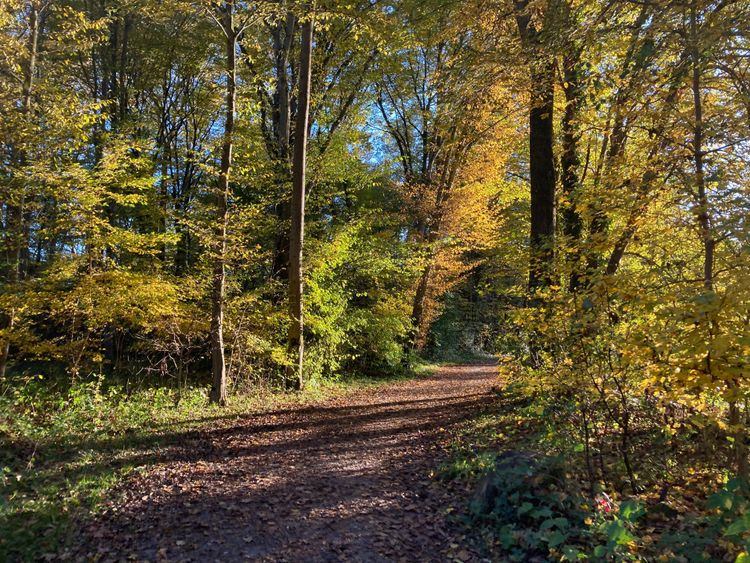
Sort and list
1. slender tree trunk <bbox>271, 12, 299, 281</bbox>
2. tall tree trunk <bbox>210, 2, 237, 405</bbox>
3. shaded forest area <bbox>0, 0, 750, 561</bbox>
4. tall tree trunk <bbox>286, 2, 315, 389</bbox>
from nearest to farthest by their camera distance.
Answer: shaded forest area <bbox>0, 0, 750, 561</bbox> → tall tree trunk <bbox>210, 2, 237, 405</bbox> → tall tree trunk <bbox>286, 2, 315, 389</bbox> → slender tree trunk <bbox>271, 12, 299, 281</bbox>

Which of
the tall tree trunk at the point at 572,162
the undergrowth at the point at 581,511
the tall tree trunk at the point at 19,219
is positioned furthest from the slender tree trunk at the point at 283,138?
the undergrowth at the point at 581,511

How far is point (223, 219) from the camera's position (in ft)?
30.5

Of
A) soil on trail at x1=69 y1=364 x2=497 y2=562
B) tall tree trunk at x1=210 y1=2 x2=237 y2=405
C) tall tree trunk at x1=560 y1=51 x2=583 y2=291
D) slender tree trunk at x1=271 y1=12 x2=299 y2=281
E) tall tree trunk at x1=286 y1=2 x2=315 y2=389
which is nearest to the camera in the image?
soil on trail at x1=69 y1=364 x2=497 y2=562

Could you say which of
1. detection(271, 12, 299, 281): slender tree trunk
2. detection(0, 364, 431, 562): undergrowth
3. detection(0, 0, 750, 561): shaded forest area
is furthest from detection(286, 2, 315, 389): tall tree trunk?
detection(0, 364, 431, 562): undergrowth

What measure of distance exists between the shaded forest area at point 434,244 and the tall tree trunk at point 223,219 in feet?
0.16

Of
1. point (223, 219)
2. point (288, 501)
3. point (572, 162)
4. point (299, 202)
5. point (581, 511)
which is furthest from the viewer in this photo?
point (299, 202)

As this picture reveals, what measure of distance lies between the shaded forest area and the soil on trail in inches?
23.2

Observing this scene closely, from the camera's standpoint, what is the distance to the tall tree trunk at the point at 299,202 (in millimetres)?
10867

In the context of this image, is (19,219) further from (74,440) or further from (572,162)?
(572,162)

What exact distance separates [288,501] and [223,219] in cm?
597

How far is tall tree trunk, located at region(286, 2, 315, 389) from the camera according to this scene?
10.9 m

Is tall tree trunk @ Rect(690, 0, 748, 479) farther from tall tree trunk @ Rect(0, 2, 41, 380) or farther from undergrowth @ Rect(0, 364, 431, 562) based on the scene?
tall tree trunk @ Rect(0, 2, 41, 380)

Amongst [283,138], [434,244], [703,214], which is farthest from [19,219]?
[434,244]

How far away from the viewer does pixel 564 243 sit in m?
5.11
